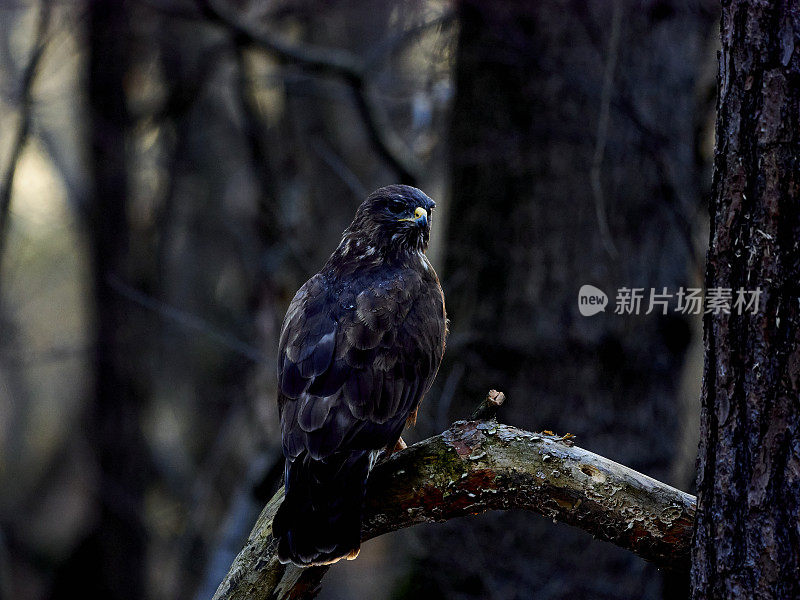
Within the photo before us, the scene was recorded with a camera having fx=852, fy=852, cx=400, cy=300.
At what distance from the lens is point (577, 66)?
5188mm

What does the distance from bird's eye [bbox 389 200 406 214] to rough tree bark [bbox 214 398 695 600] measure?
1.45m

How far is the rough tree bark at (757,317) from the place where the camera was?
221cm

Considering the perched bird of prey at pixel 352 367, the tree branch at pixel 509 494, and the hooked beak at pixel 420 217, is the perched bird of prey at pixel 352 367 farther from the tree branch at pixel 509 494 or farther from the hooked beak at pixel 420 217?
the tree branch at pixel 509 494

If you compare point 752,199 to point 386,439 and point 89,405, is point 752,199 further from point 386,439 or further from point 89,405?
point 89,405

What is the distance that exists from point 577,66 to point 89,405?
24.6 feet

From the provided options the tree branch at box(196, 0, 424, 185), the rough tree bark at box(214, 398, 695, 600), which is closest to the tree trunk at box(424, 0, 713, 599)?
the tree branch at box(196, 0, 424, 185)

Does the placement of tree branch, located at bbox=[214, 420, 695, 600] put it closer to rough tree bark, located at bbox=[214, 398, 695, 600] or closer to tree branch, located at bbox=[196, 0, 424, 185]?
rough tree bark, located at bbox=[214, 398, 695, 600]

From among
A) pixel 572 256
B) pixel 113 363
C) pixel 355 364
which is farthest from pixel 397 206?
pixel 113 363

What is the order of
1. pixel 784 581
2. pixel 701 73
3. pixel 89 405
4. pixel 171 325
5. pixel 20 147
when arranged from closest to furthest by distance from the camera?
pixel 784 581 → pixel 701 73 → pixel 20 147 → pixel 89 405 → pixel 171 325

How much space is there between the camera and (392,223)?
13.2 ft

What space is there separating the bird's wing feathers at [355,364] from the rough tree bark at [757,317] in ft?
4.27

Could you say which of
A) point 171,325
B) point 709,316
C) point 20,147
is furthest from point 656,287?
point 171,325

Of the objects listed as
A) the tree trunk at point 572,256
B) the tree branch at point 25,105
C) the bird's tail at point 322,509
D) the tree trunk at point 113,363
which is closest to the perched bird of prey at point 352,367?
the bird's tail at point 322,509

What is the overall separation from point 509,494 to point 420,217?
1631 mm
